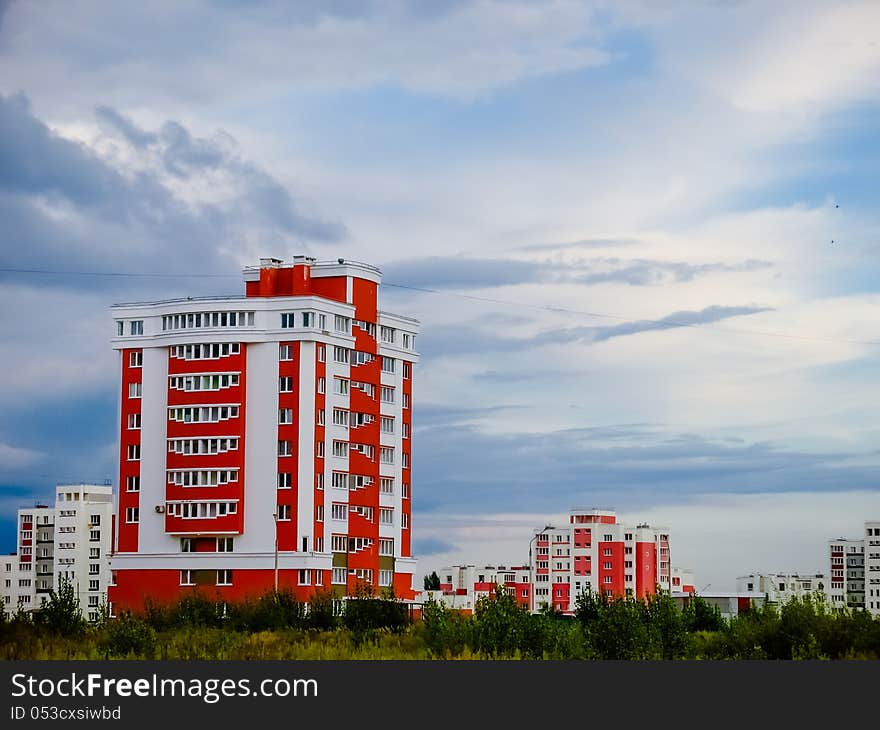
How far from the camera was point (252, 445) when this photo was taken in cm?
8425

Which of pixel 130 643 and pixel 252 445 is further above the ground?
pixel 252 445

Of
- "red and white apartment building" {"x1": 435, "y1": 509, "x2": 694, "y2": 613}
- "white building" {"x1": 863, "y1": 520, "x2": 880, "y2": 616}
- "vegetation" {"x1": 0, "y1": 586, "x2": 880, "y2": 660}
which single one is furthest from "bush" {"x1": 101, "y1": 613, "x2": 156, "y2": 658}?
"white building" {"x1": 863, "y1": 520, "x2": 880, "y2": 616}

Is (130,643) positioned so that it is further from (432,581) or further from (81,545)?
(432,581)

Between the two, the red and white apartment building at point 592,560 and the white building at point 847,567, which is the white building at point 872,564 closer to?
the white building at point 847,567

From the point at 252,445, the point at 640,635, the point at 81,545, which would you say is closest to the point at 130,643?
the point at 640,635

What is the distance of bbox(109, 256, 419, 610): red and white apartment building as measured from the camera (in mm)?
82812

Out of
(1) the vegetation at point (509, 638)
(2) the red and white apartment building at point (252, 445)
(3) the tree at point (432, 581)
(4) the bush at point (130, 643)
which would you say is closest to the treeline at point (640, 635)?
(1) the vegetation at point (509, 638)

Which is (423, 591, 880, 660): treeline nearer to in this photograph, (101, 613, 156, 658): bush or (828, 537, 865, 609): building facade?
(101, 613, 156, 658): bush

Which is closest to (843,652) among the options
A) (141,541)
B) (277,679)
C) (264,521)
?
(277,679)

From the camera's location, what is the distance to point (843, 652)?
1357 inches

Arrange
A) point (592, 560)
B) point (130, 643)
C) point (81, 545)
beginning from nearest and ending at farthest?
point (130, 643)
point (81, 545)
point (592, 560)

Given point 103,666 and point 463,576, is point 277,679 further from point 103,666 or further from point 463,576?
point 463,576

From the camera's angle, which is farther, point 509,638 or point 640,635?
point 640,635

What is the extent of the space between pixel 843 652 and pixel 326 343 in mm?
54250
